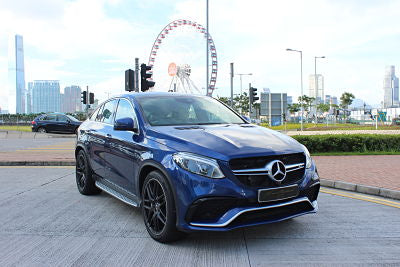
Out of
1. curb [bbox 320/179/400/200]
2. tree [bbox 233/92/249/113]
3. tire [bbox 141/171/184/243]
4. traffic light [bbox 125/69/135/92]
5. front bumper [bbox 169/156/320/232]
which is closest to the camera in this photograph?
front bumper [bbox 169/156/320/232]

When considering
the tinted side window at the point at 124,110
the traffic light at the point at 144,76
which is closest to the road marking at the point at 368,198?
the tinted side window at the point at 124,110

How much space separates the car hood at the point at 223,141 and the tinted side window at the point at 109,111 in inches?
58.3

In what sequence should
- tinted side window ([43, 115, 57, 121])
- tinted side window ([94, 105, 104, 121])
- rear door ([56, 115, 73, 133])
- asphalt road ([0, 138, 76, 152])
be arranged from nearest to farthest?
tinted side window ([94, 105, 104, 121]) < asphalt road ([0, 138, 76, 152]) < rear door ([56, 115, 73, 133]) < tinted side window ([43, 115, 57, 121])

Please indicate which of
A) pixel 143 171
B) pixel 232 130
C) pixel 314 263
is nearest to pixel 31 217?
pixel 143 171

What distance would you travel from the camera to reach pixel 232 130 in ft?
14.0

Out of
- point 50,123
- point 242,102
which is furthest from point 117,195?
point 242,102

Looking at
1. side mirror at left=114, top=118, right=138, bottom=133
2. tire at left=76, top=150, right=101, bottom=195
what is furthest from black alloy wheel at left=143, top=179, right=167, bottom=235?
tire at left=76, top=150, right=101, bottom=195

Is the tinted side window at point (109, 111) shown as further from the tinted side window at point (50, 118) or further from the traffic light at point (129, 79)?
the tinted side window at point (50, 118)

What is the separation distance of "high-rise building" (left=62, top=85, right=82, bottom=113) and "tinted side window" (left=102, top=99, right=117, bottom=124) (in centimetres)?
14917

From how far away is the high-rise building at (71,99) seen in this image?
148m

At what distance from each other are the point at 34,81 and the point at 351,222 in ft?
522

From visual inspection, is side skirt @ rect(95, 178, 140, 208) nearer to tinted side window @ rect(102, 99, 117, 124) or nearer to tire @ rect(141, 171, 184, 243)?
tire @ rect(141, 171, 184, 243)

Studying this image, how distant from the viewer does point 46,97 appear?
14425 cm

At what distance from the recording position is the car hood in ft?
11.6
